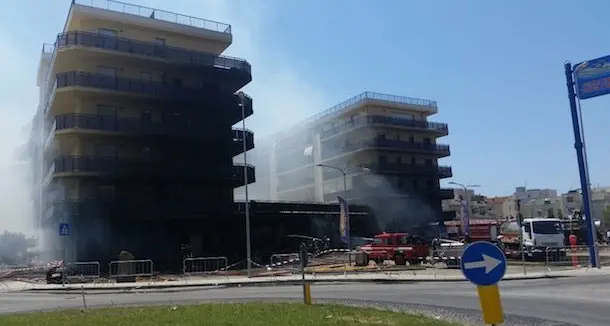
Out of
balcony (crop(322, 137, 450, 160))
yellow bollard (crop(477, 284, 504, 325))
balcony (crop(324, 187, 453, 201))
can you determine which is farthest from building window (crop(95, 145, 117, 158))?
yellow bollard (crop(477, 284, 504, 325))

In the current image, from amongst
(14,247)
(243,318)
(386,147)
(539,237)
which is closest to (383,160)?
(386,147)

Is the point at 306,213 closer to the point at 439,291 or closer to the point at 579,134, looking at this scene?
the point at 579,134

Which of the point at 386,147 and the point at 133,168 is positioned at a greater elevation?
the point at 386,147

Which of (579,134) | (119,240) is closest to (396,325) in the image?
(579,134)

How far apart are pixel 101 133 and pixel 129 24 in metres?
10.6

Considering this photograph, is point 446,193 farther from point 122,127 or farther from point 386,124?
point 122,127

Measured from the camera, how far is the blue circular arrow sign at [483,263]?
7.56 metres

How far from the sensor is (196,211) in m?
48.7

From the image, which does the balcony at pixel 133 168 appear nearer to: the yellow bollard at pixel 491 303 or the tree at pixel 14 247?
the tree at pixel 14 247

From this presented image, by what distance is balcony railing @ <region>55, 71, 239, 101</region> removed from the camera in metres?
47.1

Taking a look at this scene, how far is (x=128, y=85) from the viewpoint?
4862 cm

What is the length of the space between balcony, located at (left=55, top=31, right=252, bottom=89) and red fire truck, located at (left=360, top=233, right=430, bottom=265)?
21425 millimetres

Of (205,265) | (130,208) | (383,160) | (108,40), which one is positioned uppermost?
(108,40)

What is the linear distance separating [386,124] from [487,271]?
7102cm
